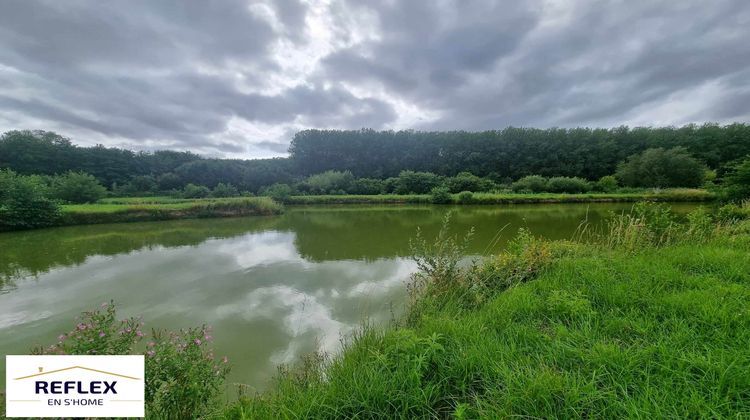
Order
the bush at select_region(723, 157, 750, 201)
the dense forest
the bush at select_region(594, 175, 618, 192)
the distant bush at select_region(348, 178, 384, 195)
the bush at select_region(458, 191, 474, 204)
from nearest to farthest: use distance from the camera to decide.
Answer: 1. the bush at select_region(723, 157, 750, 201)
2. the bush at select_region(458, 191, 474, 204)
3. the bush at select_region(594, 175, 618, 192)
4. the distant bush at select_region(348, 178, 384, 195)
5. the dense forest

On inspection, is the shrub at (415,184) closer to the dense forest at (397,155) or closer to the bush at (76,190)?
the dense forest at (397,155)

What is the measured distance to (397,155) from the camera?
4847 centimetres

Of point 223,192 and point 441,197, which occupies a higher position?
point 223,192

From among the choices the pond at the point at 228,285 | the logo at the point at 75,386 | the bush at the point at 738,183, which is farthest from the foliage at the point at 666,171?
the logo at the point at 75,386

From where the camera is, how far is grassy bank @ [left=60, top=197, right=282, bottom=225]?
44.7ft

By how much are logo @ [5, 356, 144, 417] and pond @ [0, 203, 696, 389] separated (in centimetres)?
105

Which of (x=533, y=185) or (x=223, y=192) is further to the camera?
(x=533, y=185)

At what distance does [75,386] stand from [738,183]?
18.5 meters

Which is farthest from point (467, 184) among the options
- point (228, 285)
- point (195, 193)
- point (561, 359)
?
point (561, 359)

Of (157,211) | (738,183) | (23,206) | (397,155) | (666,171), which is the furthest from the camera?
(397,155)

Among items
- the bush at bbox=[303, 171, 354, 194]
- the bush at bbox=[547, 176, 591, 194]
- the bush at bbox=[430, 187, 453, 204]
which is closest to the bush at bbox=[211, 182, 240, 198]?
the bush at bbox=[303, 171, 354, 194]

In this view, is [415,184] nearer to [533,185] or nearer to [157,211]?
[533,185]

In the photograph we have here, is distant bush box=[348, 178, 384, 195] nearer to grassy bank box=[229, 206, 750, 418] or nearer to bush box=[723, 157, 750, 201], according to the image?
bush box=[723, 157, 750, 201]

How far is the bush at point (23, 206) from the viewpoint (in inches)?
460
